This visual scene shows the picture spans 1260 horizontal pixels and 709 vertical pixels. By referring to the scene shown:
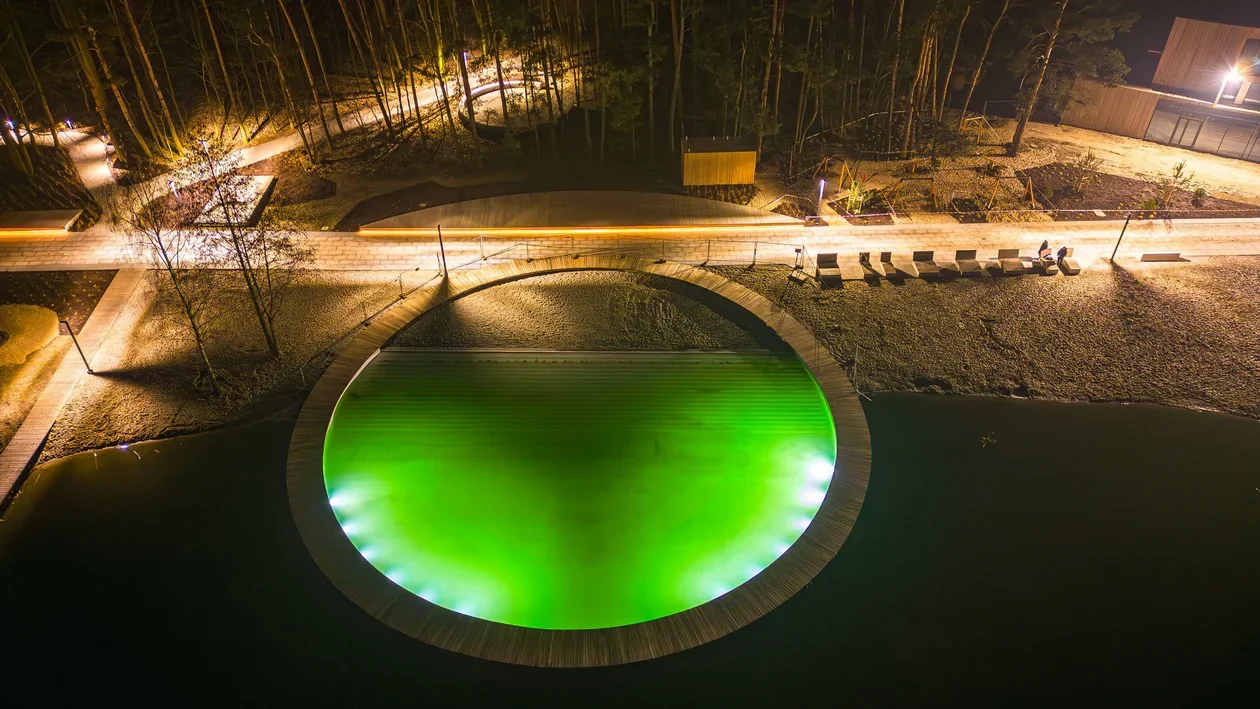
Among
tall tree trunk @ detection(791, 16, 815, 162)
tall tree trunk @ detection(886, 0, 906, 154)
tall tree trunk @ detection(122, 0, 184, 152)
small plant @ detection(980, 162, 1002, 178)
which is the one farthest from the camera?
small plant @ detection(980, 162, 1002, 178)

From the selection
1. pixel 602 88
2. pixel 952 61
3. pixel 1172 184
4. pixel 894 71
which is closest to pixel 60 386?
pixel 602 88

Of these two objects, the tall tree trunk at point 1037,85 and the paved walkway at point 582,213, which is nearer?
the paved walkway at point 582,213

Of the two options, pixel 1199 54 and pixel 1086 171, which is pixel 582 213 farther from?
pixel 1199 54

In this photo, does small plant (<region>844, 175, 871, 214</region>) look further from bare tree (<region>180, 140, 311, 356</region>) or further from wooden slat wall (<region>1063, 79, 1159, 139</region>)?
bare tree (<region>180, 140, 311, 356</region>)

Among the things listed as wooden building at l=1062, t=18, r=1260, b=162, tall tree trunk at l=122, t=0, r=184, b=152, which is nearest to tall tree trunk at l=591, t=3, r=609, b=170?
tall tree trunk at l=122, t=0, r=184, b=152

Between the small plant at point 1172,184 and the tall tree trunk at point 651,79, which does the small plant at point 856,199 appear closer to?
the tall tree trunk at point 651,79

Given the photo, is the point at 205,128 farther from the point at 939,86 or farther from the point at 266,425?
the point at 939,86

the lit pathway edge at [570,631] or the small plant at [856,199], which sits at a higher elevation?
the small plant at [856,199]

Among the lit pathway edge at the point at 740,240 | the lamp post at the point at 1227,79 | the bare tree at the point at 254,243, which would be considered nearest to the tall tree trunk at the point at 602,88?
the lit pathway edge at the point at 740,240
